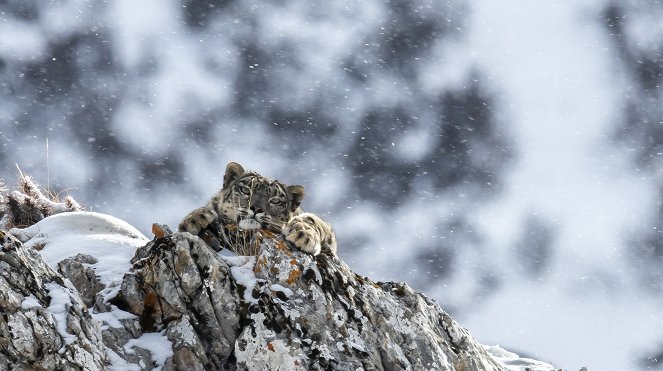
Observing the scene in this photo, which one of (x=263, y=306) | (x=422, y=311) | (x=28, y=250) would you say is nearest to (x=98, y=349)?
(x=28, y=250)

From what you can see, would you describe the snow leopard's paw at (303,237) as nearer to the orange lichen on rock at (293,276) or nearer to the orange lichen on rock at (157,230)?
the orange lichen on rock at (293,276)

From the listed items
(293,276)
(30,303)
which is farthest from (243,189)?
(30,303)

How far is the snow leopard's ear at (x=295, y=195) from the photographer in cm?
1440

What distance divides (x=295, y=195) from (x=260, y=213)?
1.06 m

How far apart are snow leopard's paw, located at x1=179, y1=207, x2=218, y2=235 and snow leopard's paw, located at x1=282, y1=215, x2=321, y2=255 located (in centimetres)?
155

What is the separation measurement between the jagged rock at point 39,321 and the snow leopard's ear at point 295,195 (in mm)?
5200

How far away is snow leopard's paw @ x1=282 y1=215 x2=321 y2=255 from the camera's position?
38.2ft

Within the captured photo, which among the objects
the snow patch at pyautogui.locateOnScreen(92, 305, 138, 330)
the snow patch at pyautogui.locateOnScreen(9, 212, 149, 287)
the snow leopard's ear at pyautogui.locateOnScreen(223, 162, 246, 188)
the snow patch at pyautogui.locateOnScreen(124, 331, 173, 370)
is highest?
the snow leopard's ear at pyautogui.locateOnScreen(223, 162, 246, 188)

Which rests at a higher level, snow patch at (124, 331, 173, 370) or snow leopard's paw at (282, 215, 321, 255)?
snow leopard's paw at (282, 215, 321, 255)

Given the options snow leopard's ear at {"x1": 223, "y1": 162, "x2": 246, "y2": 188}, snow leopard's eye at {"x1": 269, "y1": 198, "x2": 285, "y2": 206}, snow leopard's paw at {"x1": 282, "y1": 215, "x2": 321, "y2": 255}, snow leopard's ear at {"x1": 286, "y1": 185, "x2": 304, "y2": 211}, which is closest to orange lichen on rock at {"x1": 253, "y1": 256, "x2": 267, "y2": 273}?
snow leopard's paw at {"x1": 282, "y1": 215, "x2": 321, "y2": 255}

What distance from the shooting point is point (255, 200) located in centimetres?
1380

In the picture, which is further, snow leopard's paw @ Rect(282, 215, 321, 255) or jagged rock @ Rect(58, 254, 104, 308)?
snow leopard's paw @ Rect(282, 215, 321, 255)

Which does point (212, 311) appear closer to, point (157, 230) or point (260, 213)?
point (157, 230)

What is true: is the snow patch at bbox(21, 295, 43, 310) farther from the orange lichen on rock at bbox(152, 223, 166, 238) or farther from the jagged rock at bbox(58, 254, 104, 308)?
the orange lichen on rock at bbox(152, 223, 166, 238)
